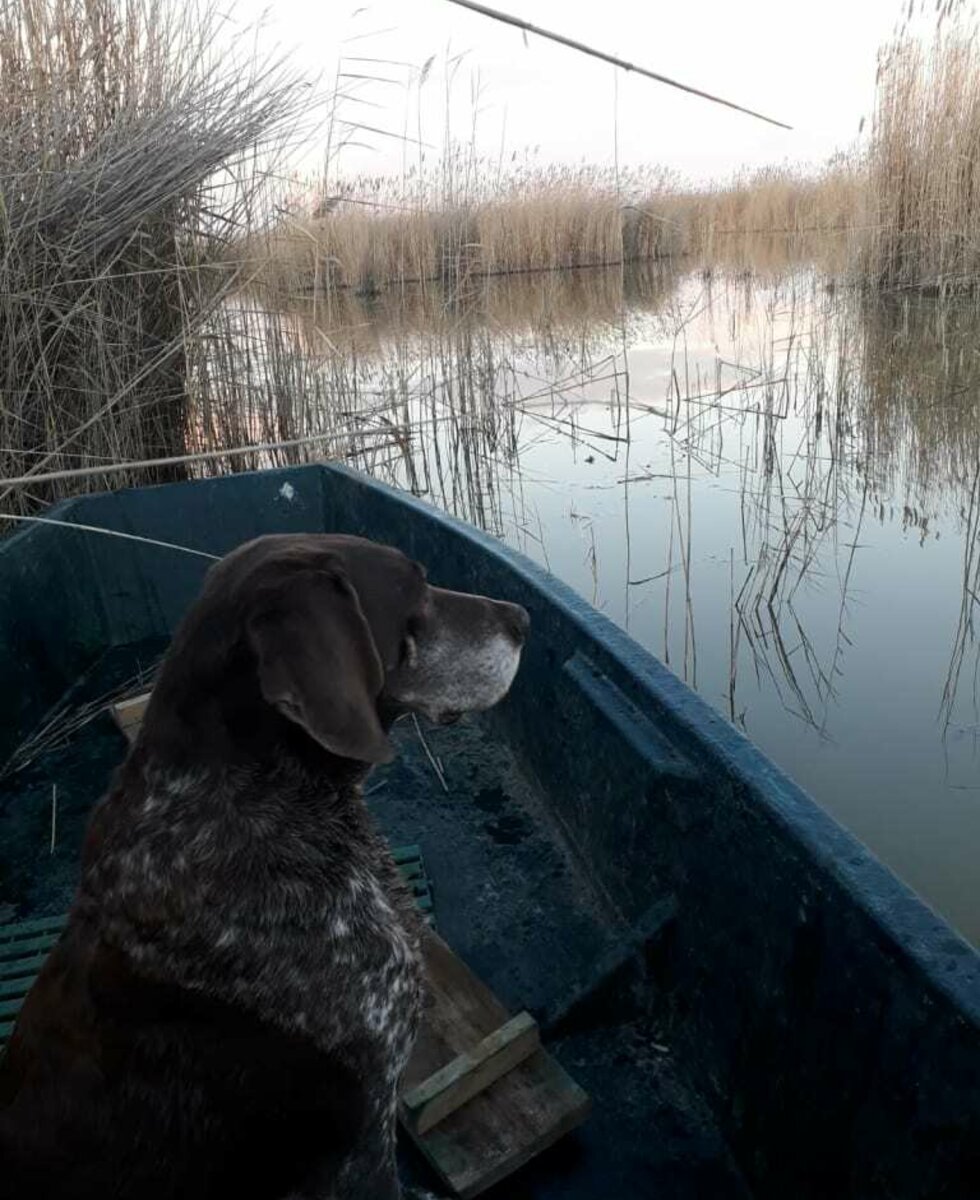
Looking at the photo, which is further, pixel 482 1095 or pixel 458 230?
pixel 458 230

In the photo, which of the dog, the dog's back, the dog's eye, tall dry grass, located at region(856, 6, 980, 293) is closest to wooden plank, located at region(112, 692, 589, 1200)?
the dog

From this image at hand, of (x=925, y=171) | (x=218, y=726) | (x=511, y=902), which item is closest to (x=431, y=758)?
(x=511, y=902)

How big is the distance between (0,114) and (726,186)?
742 inches

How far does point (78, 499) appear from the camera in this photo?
432 centimetres

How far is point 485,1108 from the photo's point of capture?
2.08 metres

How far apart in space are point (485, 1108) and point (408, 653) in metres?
0.99

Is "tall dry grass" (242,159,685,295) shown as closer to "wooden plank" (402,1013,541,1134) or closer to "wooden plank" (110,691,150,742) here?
"wooden plank" (110,691,150,742)

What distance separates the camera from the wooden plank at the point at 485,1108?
1.96 m

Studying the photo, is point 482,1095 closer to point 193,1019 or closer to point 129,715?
point 193,1019

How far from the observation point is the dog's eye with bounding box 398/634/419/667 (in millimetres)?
2076

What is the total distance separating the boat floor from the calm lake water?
131 cm

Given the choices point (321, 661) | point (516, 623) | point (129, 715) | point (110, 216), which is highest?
point (110, 216)

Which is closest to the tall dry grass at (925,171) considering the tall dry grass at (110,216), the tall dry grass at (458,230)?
the tall dry grass at (458,230)

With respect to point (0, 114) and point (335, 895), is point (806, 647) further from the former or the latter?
point (0, 114)
